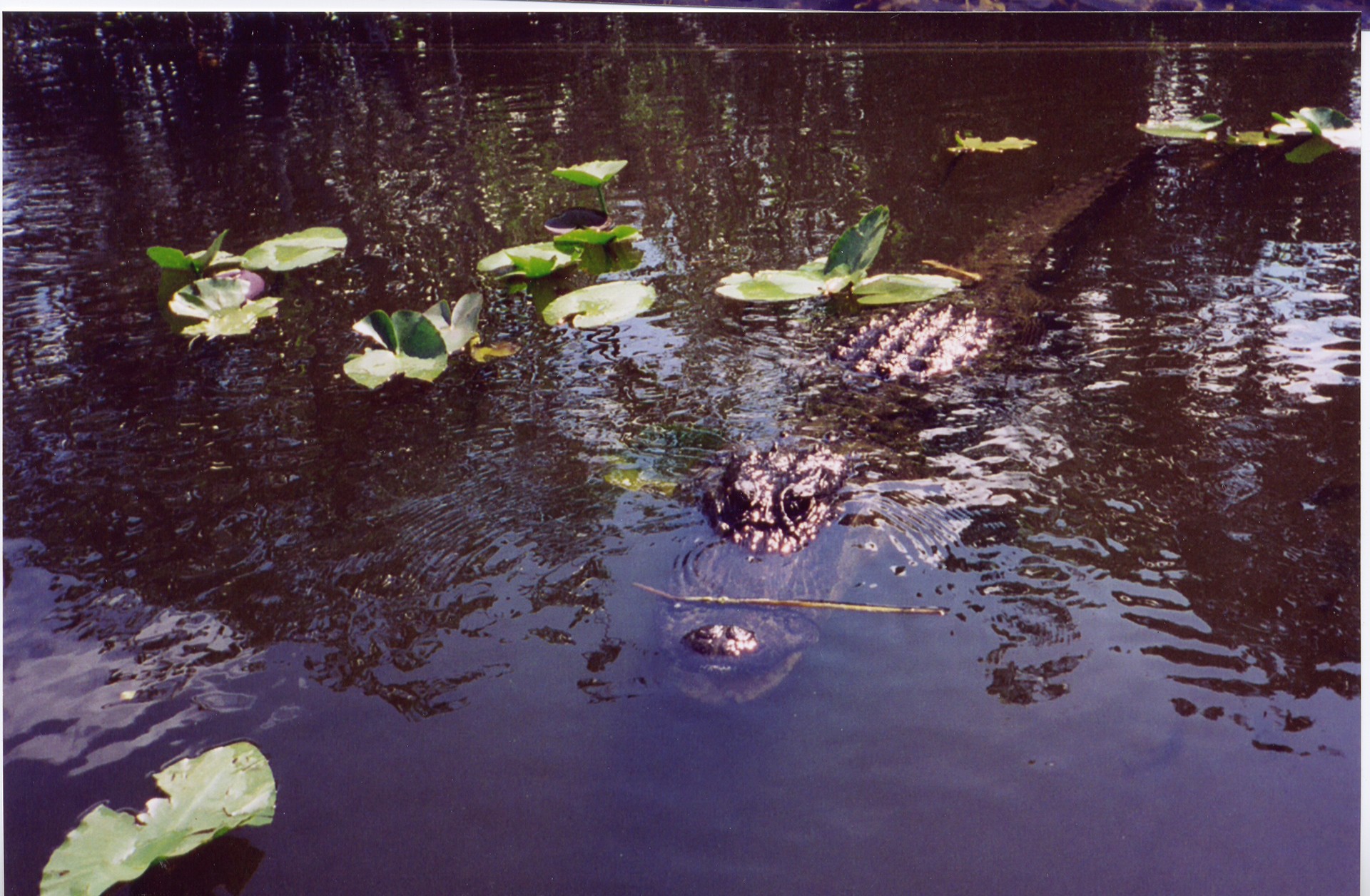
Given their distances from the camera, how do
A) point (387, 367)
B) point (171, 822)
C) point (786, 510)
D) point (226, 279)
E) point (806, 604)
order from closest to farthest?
point (171, 822)
point (806, 604)
point (786, 510)
point (387, 367)
point (226, 279)

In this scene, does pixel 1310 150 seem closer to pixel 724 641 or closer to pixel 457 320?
pixel 457 320

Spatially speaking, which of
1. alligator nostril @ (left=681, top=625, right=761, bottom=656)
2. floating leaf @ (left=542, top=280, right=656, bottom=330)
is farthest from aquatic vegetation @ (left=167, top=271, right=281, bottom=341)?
alligator nostril @ (left=681, top=625, right=761, bottom=656)

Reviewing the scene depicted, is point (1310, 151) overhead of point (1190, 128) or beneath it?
beneath

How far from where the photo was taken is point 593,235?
3586mm

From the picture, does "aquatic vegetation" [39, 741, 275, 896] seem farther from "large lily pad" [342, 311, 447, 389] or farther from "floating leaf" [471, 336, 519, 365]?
"floating leaf" [471, 336, 519, 365]

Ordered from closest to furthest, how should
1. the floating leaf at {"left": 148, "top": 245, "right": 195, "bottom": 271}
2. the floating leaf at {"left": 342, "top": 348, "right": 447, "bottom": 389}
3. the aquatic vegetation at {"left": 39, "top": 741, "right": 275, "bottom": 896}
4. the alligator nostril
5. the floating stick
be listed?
the aquatic vegetation at {"left": 39, "top": 741, "right": 275, "bottom": 896}, the alligator nostril, the floating stick, the floating leaf at {"left": 342, "top": 348, "right": 447, "bottom": 389}, the floating leaf at {"left": 148, "top": 245, "right": 195, "bottom": 271}

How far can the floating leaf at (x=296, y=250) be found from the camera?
3566 mm

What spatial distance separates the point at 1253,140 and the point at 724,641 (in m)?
4.04

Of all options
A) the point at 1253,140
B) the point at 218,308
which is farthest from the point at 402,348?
the point at 1253,140

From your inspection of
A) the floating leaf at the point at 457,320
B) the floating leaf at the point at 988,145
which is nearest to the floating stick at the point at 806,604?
the floating leaf at the point at 457,320

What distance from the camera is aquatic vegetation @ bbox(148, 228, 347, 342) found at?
3.20 m

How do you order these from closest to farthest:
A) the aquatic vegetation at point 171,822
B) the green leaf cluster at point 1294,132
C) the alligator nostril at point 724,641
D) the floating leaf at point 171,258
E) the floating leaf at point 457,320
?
the aquatic vegetation at point 171,822
the alligator nostril at point 724,641
the floating leaf at point 457,320
the floating leaf at point 171,258
the green leaf cluster at point 1294,132

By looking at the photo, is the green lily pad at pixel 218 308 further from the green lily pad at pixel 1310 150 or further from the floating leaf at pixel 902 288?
the green lily pad at pixel 1310 150

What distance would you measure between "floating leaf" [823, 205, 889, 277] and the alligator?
0.23 m
